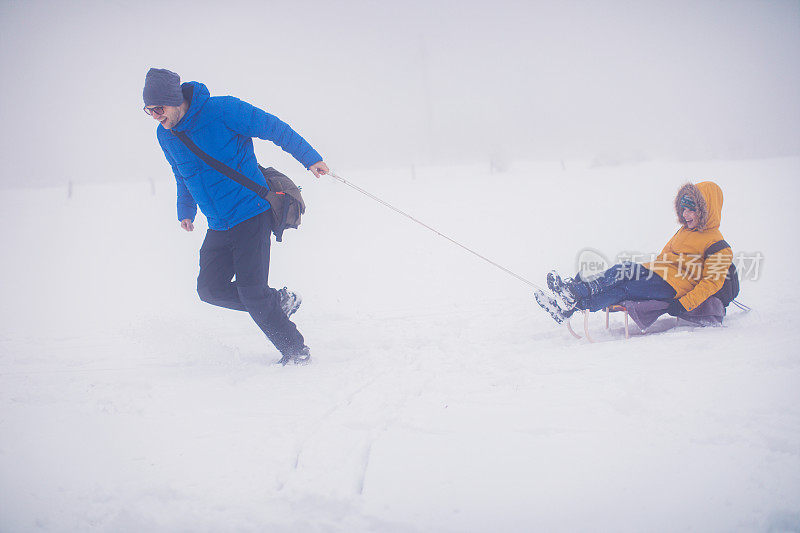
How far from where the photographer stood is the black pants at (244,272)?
312 centimetres

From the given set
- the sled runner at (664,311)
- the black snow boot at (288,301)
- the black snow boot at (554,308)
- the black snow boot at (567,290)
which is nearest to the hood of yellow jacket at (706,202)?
the sled runner at (664,311)

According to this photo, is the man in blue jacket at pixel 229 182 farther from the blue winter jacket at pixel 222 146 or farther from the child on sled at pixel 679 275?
the child on sled at pixel 679 275

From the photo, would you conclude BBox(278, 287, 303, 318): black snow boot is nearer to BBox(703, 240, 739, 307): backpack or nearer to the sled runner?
the sled runner

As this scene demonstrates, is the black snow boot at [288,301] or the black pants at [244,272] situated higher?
the black pants at [244,272]

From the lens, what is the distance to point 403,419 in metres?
2.33

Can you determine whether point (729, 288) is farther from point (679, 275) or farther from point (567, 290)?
point (567, 290)

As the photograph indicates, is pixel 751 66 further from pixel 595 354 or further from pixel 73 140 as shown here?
pixel 73 140

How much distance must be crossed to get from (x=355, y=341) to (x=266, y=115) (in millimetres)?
2301

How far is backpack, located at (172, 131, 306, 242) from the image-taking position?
295 centimetres

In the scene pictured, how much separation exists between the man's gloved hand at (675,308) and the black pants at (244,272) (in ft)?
11.5

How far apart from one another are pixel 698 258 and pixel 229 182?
13.5 ft

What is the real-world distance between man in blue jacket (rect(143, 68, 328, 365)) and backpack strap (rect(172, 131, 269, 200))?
0.09 feet

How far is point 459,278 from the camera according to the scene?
6.74 m

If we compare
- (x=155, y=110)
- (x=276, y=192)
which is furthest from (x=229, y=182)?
(x=155, y=110)
